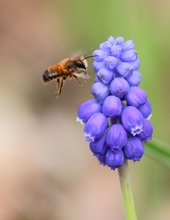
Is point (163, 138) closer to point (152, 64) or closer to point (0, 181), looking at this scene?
point (152, 64)

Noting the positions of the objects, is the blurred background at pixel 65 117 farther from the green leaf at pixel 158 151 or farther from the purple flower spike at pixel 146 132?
the purple flower spike at pixel 146 132

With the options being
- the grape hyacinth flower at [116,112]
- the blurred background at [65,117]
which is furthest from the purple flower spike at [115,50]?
the blurred background at [65,117]

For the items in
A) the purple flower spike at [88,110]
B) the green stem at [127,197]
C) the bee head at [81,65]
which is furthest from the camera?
the bee head at [81,65]

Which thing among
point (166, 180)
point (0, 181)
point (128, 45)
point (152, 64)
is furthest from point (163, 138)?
point (128, 45)

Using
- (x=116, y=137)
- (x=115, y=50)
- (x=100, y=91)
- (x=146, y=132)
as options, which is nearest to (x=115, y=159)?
(x=116, y=137)

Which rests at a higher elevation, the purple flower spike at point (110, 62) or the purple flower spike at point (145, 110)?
the purple flower spike at point (110, 62)

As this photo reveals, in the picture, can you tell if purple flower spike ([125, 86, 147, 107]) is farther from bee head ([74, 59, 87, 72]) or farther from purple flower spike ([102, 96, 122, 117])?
bee head ([74, 59, 87, 72])
